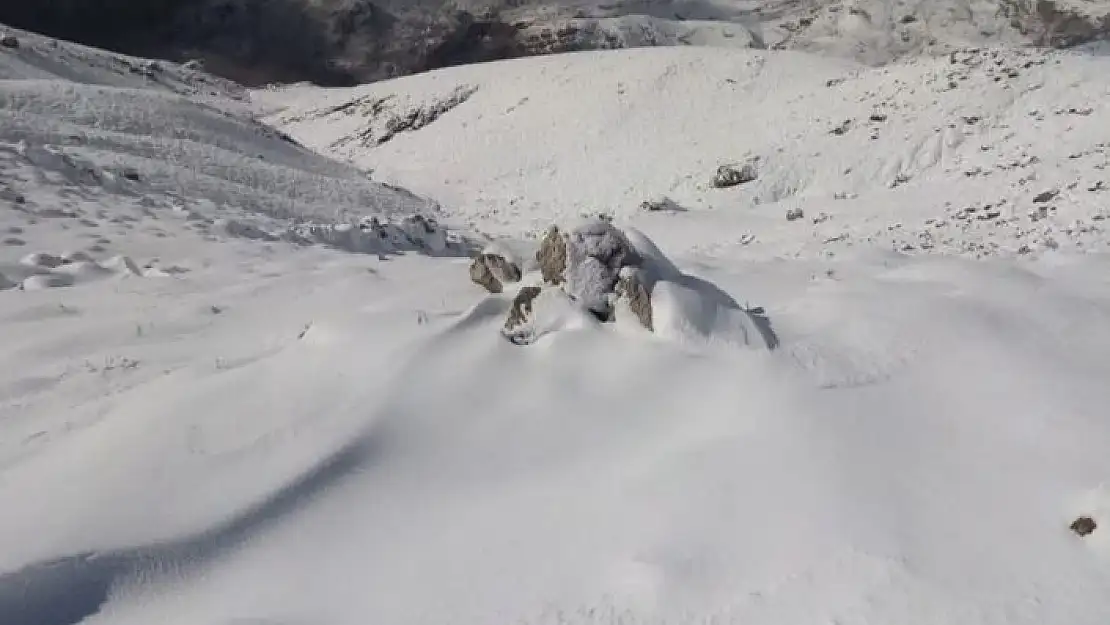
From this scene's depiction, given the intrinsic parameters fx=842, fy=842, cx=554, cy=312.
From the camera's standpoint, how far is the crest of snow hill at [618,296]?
20.2 feet

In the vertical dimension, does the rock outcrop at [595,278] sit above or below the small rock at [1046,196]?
above

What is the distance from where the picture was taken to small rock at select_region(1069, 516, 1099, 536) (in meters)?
4.38

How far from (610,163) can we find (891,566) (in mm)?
22890

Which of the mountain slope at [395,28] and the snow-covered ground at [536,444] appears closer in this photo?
the snow-covered ground at [536,444]

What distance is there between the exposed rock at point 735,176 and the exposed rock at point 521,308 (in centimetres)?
1666

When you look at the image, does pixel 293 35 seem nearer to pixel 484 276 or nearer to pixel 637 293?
pixel 484 276

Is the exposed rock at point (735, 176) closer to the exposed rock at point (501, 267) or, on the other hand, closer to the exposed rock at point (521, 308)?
the exposed rock at point (501, 267)

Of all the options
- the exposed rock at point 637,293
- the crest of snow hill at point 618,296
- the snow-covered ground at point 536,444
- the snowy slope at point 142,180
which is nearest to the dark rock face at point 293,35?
the snowy slope at point 142,180

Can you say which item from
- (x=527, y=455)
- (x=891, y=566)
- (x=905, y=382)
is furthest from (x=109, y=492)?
(x=905, y=382)

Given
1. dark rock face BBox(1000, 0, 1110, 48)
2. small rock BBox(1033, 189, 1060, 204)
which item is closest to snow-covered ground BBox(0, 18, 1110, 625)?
small rock BBox(1033, 189, 1060, 204)

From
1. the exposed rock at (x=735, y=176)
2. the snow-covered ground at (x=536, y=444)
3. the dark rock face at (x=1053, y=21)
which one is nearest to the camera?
the snow-covered ground at (x=536, y=444)

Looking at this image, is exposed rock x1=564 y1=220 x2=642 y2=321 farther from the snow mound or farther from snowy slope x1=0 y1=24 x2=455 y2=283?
snowy slope x1=0 y1=24 x2=455 y2=283

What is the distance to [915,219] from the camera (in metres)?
16.7

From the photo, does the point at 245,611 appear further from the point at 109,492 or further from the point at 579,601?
the point at 579,601
